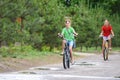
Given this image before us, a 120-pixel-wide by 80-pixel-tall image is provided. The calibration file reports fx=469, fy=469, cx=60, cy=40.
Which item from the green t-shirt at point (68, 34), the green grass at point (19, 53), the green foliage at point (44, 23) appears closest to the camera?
the green t-shirt at point (68, 34)

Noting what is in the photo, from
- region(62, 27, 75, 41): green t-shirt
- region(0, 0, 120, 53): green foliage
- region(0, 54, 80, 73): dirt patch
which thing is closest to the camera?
region(0, 54, 80, 73): dirt patch

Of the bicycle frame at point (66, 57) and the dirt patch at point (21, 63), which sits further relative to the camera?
the bicycle frame at point (66, 57)

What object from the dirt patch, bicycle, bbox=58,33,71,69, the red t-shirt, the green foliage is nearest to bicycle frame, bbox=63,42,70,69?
bicycle, bbox=58,33,71,69

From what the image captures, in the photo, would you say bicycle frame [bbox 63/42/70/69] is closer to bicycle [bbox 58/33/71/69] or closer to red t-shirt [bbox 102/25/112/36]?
bicycle [bbox 58/33/71/69]

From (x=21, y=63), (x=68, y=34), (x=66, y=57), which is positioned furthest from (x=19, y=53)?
(x=66, y=57)

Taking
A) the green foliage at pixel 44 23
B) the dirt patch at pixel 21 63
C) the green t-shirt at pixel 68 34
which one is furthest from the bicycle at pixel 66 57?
the green foliage at pixel 44 23

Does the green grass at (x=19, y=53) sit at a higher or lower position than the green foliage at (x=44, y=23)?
lower

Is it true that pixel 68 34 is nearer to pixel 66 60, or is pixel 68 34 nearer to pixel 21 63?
pixel 66 60

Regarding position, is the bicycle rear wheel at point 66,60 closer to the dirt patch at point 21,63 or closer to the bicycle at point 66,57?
the bicycle at point 66,57

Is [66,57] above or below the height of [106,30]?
below

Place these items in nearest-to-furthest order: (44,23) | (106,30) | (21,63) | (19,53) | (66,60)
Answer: (66,60) → (21,63) → (19,53) → (106,30) → (44,23)

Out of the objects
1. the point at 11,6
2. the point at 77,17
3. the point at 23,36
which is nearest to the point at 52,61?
the point at 23,36

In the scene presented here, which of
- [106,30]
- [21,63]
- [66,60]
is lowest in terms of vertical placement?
[21,63]

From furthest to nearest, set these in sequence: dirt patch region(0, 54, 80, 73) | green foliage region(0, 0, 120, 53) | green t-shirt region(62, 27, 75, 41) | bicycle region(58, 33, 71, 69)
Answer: green foliage region(0, 0, 120, 53)
green t-shirt region(62, 27, 75, 41)
bicycle region(58, 33, 71, 69)
dirt patch region(0, 54, 80, 73)
